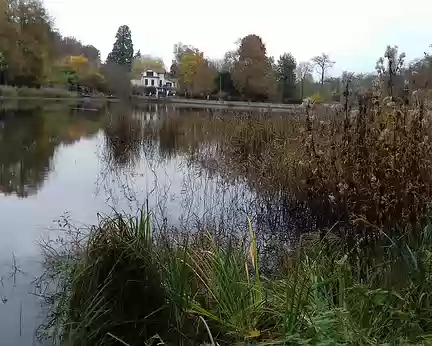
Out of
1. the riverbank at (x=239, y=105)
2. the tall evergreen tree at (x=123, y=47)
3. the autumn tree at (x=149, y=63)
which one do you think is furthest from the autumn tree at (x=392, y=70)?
the tall evergreen tree at (x=123, y=47)

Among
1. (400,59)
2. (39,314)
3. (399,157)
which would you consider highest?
(400,59)

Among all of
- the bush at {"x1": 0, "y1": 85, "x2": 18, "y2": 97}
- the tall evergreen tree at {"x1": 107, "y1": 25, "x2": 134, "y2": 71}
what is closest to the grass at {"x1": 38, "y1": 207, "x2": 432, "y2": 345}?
the bush at {"x1": 0, "y1": 85, "x2": 18, "y2": 97}

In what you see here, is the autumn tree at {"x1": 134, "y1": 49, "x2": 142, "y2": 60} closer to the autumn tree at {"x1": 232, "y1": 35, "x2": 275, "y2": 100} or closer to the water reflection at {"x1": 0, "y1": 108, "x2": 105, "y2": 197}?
the autumn tree at {"x1": 232, "y1": 35, "x2": 275, "y2": 100}

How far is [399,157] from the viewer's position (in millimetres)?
5414

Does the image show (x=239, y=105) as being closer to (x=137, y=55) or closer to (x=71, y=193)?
(x=71, y=193)

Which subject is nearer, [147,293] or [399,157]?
[147,293]

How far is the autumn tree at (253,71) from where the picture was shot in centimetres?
5116

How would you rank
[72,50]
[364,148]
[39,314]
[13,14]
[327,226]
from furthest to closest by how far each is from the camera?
[72,50], [13,14], [327,226], [364,148], [39,314]

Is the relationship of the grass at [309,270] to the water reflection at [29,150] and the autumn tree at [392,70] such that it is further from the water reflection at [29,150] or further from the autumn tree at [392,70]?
the water reflection at [29,150]

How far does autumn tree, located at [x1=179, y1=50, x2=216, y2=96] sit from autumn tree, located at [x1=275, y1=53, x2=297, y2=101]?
7.12m

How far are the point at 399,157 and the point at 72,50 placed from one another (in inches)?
2898

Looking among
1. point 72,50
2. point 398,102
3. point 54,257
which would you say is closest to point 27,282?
point 54,257

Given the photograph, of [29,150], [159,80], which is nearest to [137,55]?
[159,80]

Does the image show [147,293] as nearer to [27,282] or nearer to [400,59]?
[27,282]
